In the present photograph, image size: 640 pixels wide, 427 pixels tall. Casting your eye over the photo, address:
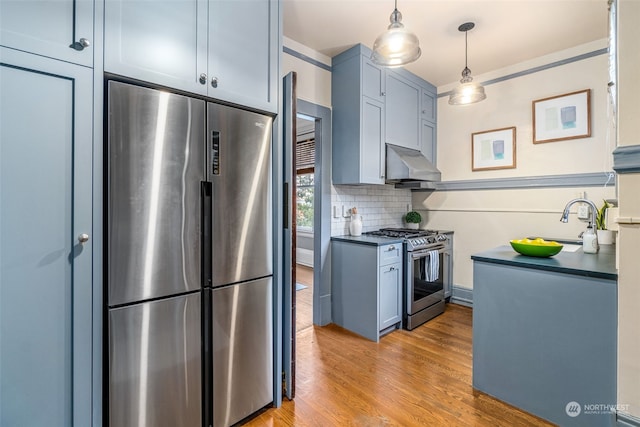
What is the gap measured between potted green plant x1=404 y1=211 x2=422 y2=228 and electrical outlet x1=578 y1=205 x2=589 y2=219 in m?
1.63

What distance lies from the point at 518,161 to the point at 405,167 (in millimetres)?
1353

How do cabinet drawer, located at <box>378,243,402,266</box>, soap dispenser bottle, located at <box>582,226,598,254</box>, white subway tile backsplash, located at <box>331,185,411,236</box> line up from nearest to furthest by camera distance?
soap dispenser bottle, located at <box>582,226,598,254</box>, cabinet drawer, located at <box>378,243,402,266</box>, white subway tile backsplash, located at <box>331,185,411,236</box>

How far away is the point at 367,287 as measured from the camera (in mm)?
2955

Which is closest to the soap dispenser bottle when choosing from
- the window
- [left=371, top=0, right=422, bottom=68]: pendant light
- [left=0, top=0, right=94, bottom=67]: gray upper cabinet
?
[left=371, top=0, right=422, bottom=68]: pendant light

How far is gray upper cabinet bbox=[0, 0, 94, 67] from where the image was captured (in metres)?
1.12

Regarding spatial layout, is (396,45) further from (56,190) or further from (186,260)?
(56,190)

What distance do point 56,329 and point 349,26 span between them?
2920 mm

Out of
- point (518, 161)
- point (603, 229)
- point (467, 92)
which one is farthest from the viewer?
point (518, 161)

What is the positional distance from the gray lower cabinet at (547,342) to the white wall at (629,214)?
31 centimetres

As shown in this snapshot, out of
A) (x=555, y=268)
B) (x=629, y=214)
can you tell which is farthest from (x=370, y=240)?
(x=629, y=214)

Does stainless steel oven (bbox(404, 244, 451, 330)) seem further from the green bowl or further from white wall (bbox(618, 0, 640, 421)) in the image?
white wall (bbox(618, 0, 640, 421))

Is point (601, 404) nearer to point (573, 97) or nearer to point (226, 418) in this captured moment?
point (226, 418)

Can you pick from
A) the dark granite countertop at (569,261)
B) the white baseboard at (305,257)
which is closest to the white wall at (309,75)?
the dark granite countertop at (569,261)

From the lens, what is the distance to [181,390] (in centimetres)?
155
